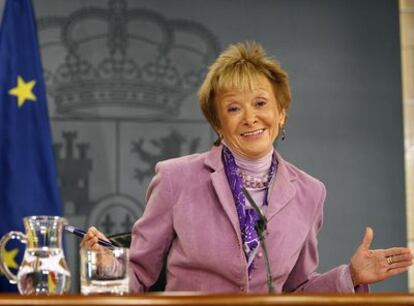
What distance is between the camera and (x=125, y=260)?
1.54 meters

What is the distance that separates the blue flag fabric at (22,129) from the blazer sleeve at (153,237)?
1578 mm

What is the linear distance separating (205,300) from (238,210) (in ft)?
3.65

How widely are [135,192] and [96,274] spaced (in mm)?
2963

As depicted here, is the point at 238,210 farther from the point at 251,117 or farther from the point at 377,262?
the point at 377,262

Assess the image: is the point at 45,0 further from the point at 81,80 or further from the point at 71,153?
the point at 71,153

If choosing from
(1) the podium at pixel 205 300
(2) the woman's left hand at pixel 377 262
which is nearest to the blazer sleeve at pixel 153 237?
(2) the woman's left hand at pixel 377 262

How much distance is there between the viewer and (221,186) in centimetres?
245

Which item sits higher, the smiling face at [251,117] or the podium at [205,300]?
the smiling face at [251,117]

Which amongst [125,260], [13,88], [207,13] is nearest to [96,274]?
[125,260]

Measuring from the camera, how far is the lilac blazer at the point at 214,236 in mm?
2350

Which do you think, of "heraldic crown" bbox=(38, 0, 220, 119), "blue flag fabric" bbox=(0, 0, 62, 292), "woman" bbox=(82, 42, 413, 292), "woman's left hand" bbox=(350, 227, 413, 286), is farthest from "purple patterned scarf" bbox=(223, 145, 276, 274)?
"heraldic crown" bbox=(38, 0, 220, 119)

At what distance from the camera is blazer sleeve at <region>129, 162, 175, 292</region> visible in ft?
7.89

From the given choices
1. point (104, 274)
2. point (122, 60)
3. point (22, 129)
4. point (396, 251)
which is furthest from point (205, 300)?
point (122, 60)

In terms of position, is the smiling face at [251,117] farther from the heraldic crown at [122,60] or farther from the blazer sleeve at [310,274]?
the heraldic crown at [122,60]
